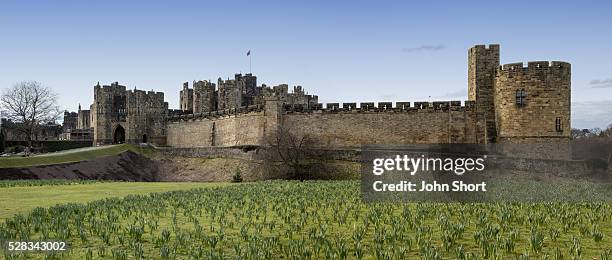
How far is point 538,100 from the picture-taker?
44000mm

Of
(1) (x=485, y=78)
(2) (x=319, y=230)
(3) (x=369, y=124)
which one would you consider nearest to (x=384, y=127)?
(3) (x=369, y=124)

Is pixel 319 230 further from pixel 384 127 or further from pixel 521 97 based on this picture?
pixel 384 127

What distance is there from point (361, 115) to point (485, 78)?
10.6 m

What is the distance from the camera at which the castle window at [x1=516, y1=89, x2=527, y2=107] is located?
44.2 metres

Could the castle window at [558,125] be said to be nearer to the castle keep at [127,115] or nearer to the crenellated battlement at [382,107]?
the crenellated battlement at [382,107]

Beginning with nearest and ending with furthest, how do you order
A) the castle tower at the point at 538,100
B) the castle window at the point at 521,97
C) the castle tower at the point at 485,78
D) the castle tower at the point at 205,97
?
the castle tower at the point at 538,100
the castle window at the point at 521,97
the castle tower at the point at 485,78
the castle tower at the point at 205,97

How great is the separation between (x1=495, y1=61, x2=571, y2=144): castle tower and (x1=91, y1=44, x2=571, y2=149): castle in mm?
63

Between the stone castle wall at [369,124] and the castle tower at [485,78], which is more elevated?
the castle tower at [485,78]

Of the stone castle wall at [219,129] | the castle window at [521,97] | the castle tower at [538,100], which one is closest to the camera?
the castle tower at [538,100]

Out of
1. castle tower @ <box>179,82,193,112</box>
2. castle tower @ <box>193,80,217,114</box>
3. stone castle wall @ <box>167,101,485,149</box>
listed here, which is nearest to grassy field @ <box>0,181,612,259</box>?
stone castle wall @ <box>167,101,485,149</box>

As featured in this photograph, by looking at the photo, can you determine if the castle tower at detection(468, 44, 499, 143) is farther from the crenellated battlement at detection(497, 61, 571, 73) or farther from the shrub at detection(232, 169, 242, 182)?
the shrub at detection(232, 169, 242, 182)

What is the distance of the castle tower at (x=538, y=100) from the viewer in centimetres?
4388

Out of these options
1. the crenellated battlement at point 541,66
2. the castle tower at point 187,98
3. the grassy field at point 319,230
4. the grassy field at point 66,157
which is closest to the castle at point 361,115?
the crenellated battlement at point 541,66

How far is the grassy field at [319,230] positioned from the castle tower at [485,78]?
25.7 metres
